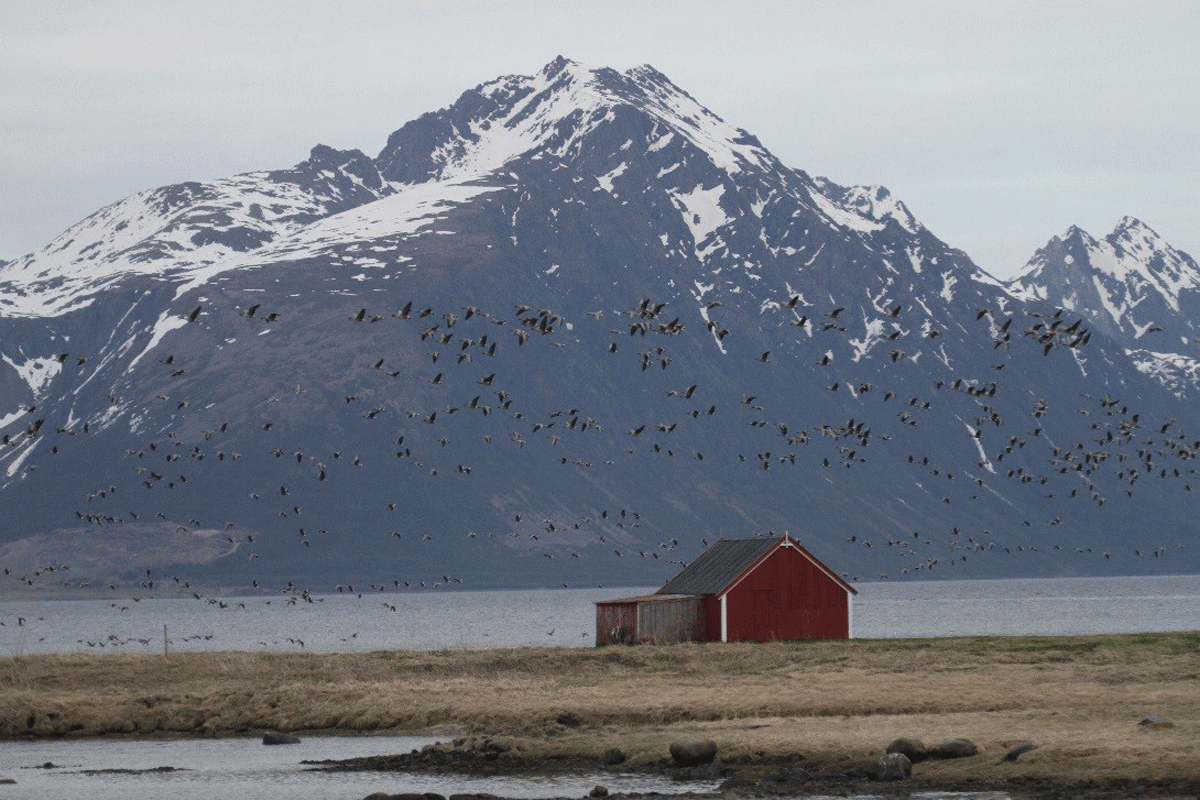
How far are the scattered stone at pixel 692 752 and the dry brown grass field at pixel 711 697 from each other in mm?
786

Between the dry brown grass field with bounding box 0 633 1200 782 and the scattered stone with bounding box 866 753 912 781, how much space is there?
30.4 inches

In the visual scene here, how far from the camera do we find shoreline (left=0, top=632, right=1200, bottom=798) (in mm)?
48594

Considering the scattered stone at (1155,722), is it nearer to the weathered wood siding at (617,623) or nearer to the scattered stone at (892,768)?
the scattered stone at (892,768)

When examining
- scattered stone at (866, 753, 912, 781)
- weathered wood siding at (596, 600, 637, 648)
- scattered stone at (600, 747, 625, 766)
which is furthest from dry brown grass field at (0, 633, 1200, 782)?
weathered wood siding at (596, 600, 637, 648)

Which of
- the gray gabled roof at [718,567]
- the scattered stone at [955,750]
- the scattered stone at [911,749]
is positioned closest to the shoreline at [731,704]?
the scattered stone at [955,750]

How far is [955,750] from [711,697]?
15853mm

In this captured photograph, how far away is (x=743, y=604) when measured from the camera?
94.6m

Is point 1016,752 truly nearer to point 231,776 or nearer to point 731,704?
point 731,704

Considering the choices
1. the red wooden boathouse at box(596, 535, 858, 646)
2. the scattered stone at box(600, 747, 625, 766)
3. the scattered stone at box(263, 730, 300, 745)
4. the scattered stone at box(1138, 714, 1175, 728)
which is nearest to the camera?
the scattered stone at box(1138, 714, 1175, 728)

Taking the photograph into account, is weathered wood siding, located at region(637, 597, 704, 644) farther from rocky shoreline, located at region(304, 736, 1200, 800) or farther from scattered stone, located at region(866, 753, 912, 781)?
scattered stone, located at region(866, 753, 912, 781)

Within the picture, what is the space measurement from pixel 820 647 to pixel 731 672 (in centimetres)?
1027

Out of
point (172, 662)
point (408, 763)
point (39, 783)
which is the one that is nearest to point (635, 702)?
point (408, 763)

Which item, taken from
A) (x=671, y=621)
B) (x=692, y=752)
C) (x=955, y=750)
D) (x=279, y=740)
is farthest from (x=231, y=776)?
(x=671, y=621)

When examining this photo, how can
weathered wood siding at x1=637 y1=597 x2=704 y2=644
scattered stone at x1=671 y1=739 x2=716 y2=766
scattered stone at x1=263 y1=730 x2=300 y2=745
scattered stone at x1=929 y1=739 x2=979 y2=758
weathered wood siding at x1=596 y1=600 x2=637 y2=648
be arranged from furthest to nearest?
weathered wood siding at x1=596 y1=600 x2=637 y2=648
weathered wood siding at x1=637 y1=597 x2=704 y2=644
scattered stone at x1=263 y1=730 x2=300 y2=745
scattered stone at x1=671 y1=739 x2=716 y2=766
scattered stone at x1=929 y1=739 x2=979 y2=758
